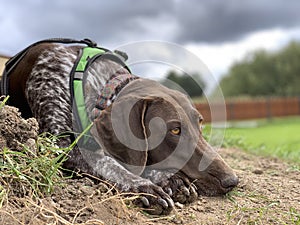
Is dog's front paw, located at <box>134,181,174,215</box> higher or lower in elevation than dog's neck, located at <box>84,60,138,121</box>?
lower

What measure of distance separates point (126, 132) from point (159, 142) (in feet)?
0.76

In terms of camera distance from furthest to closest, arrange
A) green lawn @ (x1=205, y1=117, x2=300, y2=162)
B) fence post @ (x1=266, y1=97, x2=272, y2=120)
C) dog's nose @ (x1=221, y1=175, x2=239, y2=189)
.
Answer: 1. fence post @ (x1=266, y1=97, x2=272, y2=120)
2. green lawn @ (x1=205, y1=117, x2=300, y2=162)
3. dog's nose @ (x1=221, y1=175, x2=239, y2=189)

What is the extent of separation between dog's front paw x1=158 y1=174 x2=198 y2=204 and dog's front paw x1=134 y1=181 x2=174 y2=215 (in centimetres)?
20

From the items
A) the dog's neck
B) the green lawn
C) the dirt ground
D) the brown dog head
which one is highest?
the dog's neck

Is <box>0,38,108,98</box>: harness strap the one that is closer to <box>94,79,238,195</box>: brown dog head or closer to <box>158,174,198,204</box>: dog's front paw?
<box>94,79,238,195</box>: brown dog head

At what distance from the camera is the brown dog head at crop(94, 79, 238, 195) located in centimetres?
292

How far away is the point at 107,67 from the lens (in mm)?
3793

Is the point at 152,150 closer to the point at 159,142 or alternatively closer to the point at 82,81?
the point at 159,142

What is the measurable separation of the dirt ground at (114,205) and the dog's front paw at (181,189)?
6 centimetres

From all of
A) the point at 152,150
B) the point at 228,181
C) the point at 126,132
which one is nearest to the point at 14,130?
the point at 126,132

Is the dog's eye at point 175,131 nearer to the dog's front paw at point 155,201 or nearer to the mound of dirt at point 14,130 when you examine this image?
the dog's front paw at point 155,201

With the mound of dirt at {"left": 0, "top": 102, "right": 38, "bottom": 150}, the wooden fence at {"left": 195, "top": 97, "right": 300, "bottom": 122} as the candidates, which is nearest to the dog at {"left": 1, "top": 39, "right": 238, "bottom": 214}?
the mound of dirt at {"left": 0, "top": 102, "right": 38, "bottom": 150}

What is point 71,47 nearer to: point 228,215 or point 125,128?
point 125,128

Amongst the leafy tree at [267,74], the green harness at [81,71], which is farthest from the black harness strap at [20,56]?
the leafy tree at [267,74]
